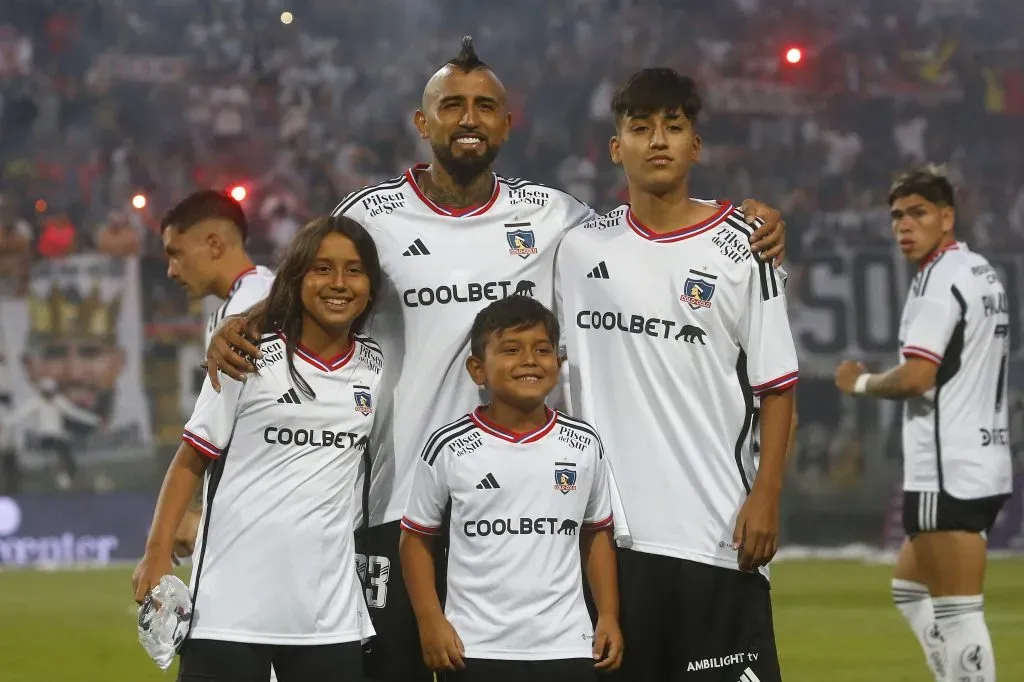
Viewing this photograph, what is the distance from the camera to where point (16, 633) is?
9.34m

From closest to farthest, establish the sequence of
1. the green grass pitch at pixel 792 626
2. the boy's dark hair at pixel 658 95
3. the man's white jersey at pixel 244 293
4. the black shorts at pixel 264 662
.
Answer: the black shorts at pixel 264 662 → the boy's dark hair at pixel 658 95 → the man's white jersey at pixel 244 293 → the green grass pitch at pixel 792 626

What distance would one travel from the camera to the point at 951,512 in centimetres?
611

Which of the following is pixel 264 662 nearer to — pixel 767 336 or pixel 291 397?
pixel 291 397

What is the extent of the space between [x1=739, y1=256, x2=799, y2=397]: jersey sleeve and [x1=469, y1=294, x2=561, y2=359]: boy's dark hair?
512 millimetres

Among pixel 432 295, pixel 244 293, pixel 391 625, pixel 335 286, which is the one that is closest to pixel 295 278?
pixel 335 286

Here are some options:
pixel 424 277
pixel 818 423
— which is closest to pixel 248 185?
pixel 818 423

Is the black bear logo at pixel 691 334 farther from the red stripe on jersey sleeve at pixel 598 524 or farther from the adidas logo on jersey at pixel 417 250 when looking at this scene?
the adidas logo on jersey at pixel 417 250

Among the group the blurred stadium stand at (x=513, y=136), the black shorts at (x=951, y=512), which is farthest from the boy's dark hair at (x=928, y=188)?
the blurred stadium stand at (x=513, y=136)

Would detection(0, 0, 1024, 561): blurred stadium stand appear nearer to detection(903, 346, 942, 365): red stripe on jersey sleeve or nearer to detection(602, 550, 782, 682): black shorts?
detection(903, 346, 942, 365): red stripe on jersey sleeve

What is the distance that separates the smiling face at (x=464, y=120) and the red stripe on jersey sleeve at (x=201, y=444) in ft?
3.45

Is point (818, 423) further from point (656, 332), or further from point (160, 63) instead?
point (656, 332)

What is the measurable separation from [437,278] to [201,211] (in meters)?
2.21

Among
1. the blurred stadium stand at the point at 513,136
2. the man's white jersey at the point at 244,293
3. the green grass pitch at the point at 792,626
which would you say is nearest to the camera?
the man's white jersey at the point at 244,293

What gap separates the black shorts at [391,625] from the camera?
393 cm
